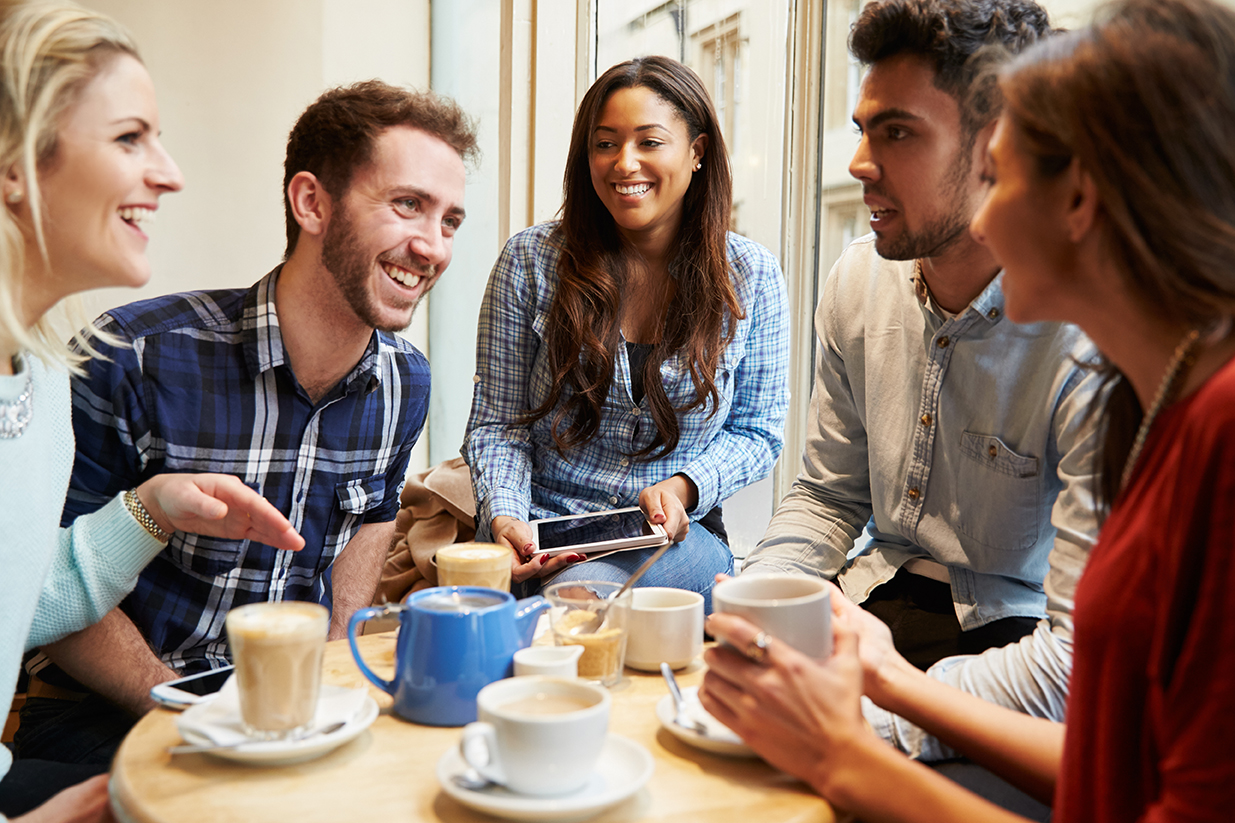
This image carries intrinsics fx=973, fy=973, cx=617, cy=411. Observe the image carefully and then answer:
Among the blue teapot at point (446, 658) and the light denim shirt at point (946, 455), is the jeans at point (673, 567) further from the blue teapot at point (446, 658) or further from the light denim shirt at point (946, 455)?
the blue teapot at point (446, 658)

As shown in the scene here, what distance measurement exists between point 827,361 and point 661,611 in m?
0.86

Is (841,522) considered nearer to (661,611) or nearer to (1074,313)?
(661,611)

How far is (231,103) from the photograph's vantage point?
4035mm

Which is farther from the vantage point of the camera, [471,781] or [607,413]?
[607,413]

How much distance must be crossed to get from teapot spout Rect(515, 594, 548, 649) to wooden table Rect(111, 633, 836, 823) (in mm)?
129

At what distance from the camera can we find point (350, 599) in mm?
1868

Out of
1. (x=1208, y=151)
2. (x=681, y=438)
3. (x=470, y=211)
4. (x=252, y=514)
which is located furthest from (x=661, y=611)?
(x=470, y=211)

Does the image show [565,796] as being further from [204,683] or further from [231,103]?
[231,103]

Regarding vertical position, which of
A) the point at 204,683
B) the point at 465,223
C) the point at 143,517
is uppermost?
the point at 465,223

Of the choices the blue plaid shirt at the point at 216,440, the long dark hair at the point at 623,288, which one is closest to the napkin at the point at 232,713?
the blue plaid shirt at the point at 216,440

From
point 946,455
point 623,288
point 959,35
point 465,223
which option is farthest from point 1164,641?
point 465,223

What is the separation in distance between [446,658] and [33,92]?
0.80m

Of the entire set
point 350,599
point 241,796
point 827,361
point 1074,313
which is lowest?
point 350,599

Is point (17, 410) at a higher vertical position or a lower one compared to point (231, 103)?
lower
